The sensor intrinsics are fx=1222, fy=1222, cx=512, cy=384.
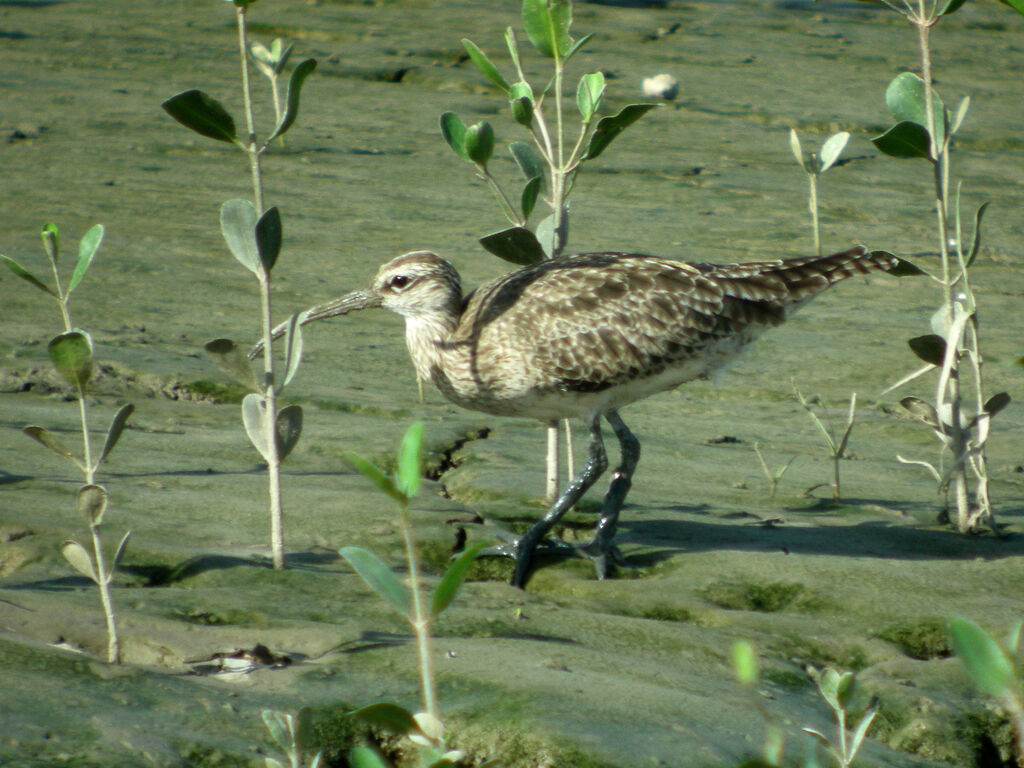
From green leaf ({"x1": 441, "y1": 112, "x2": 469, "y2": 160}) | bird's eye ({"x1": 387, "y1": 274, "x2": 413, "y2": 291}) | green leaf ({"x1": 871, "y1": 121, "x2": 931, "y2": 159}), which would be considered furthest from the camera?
bird's eye ({"x1": 387, "y1": 274, "x2": 413, "y2": 291})

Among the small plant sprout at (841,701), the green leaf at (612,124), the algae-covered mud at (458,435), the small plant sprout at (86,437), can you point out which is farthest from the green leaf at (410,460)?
the green leaf at (612,124)

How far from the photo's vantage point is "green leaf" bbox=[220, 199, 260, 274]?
154 inches

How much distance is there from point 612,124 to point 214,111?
1.68m

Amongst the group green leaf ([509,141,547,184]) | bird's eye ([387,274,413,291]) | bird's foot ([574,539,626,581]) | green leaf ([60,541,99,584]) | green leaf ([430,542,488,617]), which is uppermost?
green leaf ([509,141,547,184])

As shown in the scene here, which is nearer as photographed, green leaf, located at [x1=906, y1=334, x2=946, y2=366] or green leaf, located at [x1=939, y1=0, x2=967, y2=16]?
green leaf, located at [x1=939, y1=0, x2=967, y2=16]

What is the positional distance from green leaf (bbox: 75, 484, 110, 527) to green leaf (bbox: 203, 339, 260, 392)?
744mm

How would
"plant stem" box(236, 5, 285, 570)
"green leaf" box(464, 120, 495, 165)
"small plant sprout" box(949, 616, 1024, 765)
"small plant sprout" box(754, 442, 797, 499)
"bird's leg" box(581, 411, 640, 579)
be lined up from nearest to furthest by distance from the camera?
1. "small plant sprout" box(949, 616, 1024, 765)
2. "plant stem" box(236, 5, 285, 570)
3. "bird's leg" box(581, 411, 640, 579)
4. "green leaf" box(464, 120, 495, 165)
5. "small plant sprout" box(754, 442, 797, 499)

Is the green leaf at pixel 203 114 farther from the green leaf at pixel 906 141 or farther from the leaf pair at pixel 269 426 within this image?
the green leaf at pixel 906 141

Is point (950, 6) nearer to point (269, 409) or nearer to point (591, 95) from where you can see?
point (591, 95)

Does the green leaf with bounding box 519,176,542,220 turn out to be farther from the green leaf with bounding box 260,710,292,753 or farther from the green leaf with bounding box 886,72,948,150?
the green leaf with bounding box 260,710,292,753

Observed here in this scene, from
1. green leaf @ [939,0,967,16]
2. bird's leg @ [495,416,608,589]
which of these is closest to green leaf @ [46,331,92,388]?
bird's leg @ [495,416,608,589]

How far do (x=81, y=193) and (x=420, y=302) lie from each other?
4338 millimetres

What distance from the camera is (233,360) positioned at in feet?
13.1

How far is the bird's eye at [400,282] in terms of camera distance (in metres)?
5.79
